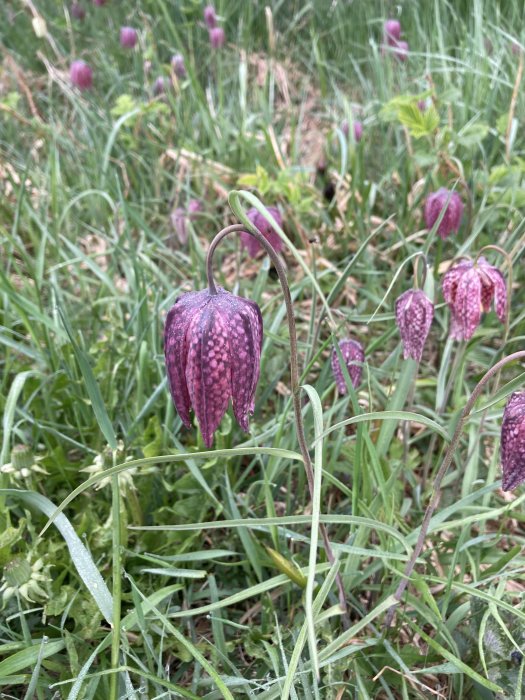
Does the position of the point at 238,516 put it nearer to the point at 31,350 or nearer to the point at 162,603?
the point at 162,603

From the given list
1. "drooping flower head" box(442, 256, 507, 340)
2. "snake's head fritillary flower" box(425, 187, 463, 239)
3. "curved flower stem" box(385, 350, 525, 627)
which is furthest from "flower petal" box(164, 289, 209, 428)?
"snake's head fritillary flower" box(425, 187, 463, 239)

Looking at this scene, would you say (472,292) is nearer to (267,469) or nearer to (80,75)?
(267,469)

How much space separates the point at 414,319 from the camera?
1.28 meters

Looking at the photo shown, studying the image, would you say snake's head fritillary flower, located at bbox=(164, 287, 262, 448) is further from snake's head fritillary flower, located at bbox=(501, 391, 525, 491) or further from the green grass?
snake's head fritillary flower, located at bbox=(501, 391, 525, 491)

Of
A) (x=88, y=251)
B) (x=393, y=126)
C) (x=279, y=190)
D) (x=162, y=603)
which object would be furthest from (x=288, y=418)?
(x=393, y=126)

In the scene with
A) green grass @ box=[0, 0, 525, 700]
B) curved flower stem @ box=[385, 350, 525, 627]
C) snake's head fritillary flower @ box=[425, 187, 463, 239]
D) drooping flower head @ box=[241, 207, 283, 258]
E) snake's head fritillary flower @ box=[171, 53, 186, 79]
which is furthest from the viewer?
snake's head fritillary flower @ box=[171, 53, 186, 79]

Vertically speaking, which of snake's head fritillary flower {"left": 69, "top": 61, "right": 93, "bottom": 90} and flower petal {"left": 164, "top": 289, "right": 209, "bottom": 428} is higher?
flower petal {"left": 164, "top": 289, "right": 209, "bottom": 428}

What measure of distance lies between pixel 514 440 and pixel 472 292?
1.37 feet

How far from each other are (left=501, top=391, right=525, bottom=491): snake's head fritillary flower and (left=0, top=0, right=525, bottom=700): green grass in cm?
3

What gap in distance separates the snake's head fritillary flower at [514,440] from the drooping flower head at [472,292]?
0.37m

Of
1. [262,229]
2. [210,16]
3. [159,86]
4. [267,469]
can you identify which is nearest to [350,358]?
[267,469]

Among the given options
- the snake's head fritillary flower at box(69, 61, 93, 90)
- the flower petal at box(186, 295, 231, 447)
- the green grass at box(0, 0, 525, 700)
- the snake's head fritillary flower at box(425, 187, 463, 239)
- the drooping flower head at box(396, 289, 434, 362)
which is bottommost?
the green grass at box(0, 0, 525, 700)

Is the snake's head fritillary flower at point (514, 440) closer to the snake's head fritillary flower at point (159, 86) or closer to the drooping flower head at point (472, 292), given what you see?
the drooping flower head at point (472, 292)

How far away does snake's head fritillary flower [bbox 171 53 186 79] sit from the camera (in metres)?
3.27
